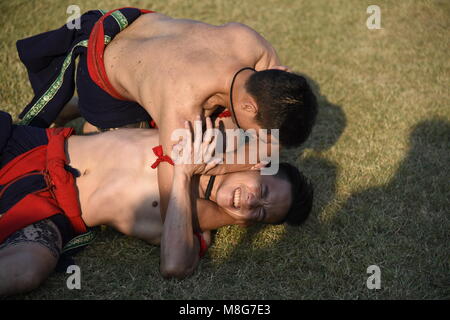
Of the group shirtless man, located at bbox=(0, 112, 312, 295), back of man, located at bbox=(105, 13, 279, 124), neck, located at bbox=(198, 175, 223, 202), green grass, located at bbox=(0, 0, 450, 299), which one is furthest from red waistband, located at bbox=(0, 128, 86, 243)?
neck, located at bbox=(198, 175, 223, 202)

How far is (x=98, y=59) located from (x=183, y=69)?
0.85m

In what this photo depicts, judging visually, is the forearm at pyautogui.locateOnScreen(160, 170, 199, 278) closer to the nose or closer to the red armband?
the red armband

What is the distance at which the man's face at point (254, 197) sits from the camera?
10.3 ft

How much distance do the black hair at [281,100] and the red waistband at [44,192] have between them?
50.7 inches

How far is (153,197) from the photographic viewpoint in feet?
10.1

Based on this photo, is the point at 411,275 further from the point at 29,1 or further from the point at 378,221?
the point at 29,1

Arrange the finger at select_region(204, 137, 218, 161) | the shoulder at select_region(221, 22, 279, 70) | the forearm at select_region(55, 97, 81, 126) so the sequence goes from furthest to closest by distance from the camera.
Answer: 1. the forearm at select_region(55, 97, 81, 126)
2. the shoulder at select_region(221, 22, 279, 70)
3. the finger at select_region(204, 137, 218, 161)

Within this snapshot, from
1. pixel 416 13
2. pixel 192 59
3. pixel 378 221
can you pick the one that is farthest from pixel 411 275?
pixel 416 13

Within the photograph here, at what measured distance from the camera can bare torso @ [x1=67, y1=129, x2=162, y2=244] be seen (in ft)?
9.95

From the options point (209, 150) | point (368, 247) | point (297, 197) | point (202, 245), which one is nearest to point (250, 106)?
point (209, 150)

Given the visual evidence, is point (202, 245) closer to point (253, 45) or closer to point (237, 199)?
point (237, 199)

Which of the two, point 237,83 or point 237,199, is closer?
point 237,83

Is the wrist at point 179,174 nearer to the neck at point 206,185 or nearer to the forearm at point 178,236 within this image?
the forearm at point 178,236

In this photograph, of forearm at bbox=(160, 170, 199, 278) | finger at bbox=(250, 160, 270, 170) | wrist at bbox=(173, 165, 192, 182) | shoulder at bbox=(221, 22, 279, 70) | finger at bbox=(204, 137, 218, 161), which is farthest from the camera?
finger at bbox=(250, 160, 270, 170)
